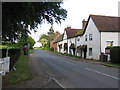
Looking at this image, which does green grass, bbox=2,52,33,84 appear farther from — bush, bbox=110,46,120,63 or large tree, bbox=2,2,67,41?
bush, bbox=110,46,120,63

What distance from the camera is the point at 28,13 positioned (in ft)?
20.1

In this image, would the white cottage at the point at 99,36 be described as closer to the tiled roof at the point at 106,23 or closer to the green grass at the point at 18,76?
the tiled roof at the point at 106,23

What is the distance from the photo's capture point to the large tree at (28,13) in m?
6.26

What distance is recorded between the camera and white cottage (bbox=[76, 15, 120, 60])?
74.0ft

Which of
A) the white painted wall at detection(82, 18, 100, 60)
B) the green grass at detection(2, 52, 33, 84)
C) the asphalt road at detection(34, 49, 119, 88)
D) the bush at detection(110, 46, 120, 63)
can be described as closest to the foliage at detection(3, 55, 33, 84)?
the green grass at detection(2, 52, 33, 84)

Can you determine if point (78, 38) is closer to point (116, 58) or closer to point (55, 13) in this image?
point (116, 58)

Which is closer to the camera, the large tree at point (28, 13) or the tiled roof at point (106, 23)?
the large tree at point (28, 13)

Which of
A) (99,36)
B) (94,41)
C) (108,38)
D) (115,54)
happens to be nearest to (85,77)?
(115,54)

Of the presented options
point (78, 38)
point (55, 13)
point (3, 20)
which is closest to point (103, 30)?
point (78, 38)

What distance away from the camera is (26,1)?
19.3 feet

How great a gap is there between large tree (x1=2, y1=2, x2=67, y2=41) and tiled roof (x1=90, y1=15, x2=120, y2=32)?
50.6 feet

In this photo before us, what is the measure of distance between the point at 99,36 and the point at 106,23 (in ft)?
Answer: 13.1

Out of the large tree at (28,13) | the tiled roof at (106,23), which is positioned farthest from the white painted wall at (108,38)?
the large tree at (28,13)

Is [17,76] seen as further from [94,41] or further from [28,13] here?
[94,41]
